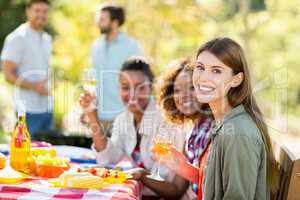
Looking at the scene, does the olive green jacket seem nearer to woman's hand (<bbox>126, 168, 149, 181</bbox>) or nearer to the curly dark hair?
woman's hand (<bbox>126, 168, 149, 181</bbox>)

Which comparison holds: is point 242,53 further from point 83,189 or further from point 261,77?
point 261,77

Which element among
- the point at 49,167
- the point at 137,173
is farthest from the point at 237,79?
the point at 49,167

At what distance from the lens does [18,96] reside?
4.56m

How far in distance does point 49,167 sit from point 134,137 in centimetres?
69

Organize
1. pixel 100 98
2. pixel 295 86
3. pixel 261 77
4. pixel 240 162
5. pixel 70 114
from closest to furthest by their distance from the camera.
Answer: pixel 240 162 → pixel 100 98 → pixel 70 114 → pixel 261 77 → pixel 295 86

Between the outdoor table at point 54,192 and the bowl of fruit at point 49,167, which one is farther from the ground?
the bowl of fruit at point 49,167

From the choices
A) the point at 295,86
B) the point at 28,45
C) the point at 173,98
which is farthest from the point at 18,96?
the point at 295,86

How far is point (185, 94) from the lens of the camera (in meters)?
2.83

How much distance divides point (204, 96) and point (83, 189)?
0.60 m

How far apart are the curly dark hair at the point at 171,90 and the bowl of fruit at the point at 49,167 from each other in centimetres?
67

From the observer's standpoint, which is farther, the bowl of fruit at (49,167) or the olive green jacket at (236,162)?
the bowl of fruit at (49,167)

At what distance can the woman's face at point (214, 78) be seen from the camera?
2.09 metres

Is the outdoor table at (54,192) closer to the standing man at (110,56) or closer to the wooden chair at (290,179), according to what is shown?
the wooden chair at (290,179)

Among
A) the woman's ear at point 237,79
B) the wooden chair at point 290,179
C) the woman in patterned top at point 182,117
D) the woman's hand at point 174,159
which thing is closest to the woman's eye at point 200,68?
the woman's ear at point 237,79
